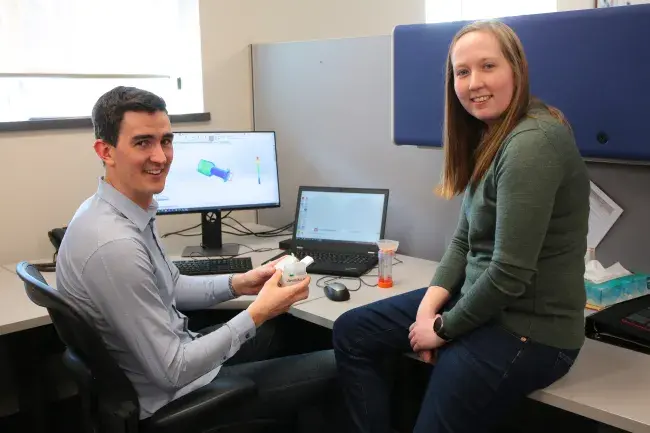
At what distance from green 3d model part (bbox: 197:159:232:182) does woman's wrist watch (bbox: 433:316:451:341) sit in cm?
115

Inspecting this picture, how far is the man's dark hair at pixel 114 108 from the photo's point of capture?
4.75 ft

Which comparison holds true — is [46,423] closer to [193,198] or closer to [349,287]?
[193,198]

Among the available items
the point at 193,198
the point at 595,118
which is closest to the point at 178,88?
the point at 193,198

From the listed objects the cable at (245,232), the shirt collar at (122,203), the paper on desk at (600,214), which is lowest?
the cable at (245,232)

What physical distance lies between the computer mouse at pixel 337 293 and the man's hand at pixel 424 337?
1.02ft

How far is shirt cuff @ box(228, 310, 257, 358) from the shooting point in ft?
4.97

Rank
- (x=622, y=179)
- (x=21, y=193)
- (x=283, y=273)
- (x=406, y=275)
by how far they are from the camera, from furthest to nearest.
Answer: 1. (x=21, y=193)
2. (x=406, y=275)
3. (x=622, y=179)
4. (x=283, y=273)

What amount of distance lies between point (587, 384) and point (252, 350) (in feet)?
3.06

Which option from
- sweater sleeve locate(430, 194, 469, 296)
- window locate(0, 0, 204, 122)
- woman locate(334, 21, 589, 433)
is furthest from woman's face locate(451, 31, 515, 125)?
window locate(0, 0, 204, 122)

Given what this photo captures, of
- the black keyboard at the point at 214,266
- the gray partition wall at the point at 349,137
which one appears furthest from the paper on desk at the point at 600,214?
the black keyboard at the point at 214,266

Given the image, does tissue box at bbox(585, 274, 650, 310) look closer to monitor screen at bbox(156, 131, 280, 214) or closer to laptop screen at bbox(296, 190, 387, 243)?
laptop screen at bbox(296, 190, 387, 243)

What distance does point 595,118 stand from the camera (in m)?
1.56

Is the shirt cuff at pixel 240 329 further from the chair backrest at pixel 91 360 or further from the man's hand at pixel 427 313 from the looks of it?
the man's hand at pixel 427 313

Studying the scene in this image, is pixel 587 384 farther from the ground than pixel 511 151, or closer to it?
closer to it
